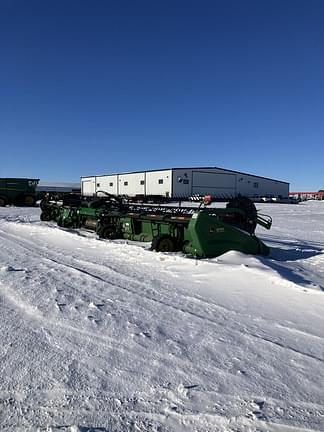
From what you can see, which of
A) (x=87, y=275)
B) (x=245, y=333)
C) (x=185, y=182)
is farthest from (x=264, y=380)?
(x=185, y=182)

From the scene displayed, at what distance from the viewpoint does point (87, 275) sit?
18.6 ft

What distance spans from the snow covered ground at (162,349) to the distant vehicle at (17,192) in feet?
78.2

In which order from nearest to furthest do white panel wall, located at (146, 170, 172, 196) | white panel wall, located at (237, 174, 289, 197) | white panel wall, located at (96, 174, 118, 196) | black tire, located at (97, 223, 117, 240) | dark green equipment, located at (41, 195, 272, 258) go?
1. dark green equipment, located at (41, 195, 272, 258)
2. black tire, located at (97, 223, 117, 240)
3. white panel wall, located at (146, 170, 172, 196)
4. white panel wall, located at (237, 174, 289, 197)
5. white panel wall, located at (96, 174, 118, 196)

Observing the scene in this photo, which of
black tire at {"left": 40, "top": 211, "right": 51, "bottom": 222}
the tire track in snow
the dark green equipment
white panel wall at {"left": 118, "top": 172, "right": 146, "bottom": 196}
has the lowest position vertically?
the tire track in snow

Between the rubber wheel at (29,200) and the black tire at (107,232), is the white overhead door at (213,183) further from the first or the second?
the black tire at (107,232)

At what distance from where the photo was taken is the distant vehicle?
1097 inches

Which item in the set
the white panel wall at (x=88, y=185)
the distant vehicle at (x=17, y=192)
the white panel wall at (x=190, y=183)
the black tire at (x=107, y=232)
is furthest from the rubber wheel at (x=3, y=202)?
the white panel wall at (x=88, y=185)

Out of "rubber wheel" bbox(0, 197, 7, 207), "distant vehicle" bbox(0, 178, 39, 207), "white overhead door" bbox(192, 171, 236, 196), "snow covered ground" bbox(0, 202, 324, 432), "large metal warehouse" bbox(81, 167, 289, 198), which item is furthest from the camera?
"white overhead door" bbox(192, 171, 236, 196)

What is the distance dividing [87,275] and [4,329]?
89.2 inches

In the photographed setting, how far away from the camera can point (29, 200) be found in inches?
1129

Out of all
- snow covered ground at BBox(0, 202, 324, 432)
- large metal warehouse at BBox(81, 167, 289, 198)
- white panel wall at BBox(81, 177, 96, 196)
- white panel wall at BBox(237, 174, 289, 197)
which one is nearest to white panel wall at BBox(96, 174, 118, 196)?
large metal warehouse at BBox(81, 167, 289, 198)

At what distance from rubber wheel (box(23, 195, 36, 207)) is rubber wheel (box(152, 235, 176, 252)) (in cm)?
2327

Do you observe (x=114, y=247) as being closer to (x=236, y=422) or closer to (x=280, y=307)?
(x=280, y=307)

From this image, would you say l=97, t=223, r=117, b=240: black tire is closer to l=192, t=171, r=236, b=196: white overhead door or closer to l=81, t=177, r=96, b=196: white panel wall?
l=192, t=171, r=236, b=196: white overhead door
